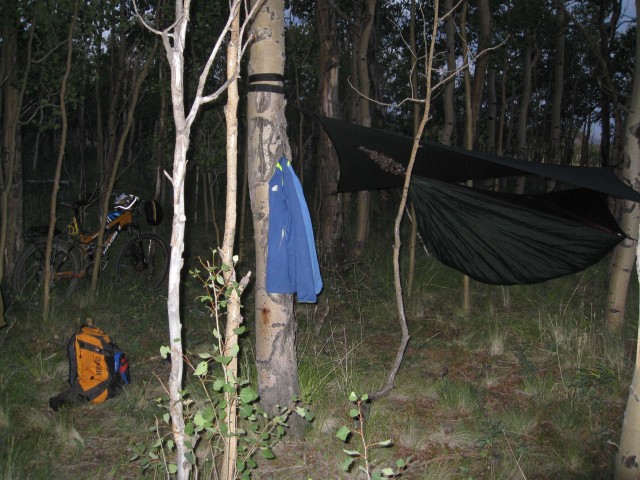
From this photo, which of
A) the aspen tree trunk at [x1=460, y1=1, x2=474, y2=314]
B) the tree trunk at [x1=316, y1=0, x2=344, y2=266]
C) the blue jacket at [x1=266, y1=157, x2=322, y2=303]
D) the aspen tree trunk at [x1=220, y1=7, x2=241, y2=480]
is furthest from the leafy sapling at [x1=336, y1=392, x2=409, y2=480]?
the tree trunk at [x1=316, y1=0, x2=344, y2=266]

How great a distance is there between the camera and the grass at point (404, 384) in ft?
6.44

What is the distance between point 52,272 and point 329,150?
2204mm

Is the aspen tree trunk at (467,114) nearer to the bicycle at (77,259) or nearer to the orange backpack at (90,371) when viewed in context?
the orange backpack at (90,371)

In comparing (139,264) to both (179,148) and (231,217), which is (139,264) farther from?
(179,148)

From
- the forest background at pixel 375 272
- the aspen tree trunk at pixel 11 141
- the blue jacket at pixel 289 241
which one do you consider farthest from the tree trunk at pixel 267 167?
the aspen tree trunk at pixel 11 141

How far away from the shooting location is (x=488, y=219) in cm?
279

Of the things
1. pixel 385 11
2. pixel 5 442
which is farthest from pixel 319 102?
pixel 385 11

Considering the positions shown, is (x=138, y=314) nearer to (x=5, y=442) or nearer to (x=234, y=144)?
(x=5, y=442)

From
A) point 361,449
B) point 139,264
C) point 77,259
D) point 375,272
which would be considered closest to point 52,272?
point 77,259

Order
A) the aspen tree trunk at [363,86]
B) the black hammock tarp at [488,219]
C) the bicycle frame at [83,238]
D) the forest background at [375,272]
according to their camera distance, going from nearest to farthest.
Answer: the forest background at [375,272] < the black hammock tarp at [488,219] < the bicycle frame at [83,238] < the aspen tree trunk at [363,86]

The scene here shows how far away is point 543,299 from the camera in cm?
360

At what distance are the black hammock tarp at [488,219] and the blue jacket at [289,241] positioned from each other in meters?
0.87

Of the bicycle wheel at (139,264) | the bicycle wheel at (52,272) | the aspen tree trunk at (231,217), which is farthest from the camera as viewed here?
the bicycle wheel at (139,264)

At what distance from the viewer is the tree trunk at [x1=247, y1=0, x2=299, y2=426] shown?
1882 mm
